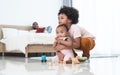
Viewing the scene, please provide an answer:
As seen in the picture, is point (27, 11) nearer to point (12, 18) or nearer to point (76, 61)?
point (12, 18)

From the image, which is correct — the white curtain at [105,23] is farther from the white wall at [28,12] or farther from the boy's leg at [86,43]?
the boy's leg at [86,43]

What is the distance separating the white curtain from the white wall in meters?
1.00

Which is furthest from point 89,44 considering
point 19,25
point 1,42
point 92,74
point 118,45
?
point 19,25

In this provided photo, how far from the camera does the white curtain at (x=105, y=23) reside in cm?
603

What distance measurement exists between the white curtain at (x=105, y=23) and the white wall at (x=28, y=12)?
1.00 meters

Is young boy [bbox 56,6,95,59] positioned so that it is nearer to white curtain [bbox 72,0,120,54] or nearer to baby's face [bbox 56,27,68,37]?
baby's face [bbox 56,27,68,37]

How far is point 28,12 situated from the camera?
662 centimetres

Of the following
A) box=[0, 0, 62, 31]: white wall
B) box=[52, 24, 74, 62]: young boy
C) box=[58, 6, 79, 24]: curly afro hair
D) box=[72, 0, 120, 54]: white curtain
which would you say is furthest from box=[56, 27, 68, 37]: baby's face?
box=[0, 0, 62, 31]: white wall

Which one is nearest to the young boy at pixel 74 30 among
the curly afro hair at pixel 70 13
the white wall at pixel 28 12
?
the curly afro hair at pixel 70 13

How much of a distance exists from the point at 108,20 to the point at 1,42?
2459 mm

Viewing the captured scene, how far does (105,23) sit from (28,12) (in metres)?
1.91

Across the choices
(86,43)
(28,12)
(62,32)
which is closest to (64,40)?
(62,32)

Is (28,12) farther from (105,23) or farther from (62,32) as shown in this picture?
(62,32)

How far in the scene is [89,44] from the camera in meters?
3.06
